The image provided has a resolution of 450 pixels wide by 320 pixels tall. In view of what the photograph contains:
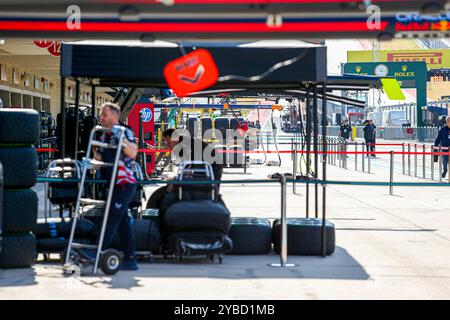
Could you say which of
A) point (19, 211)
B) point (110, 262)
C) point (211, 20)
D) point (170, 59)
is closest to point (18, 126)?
point (19, 211)

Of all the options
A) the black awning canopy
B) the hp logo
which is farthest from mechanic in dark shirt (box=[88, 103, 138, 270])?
the hp logo

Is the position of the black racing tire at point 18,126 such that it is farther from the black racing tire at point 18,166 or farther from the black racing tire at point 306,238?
the black racing tire at point 306,238

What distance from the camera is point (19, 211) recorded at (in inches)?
381

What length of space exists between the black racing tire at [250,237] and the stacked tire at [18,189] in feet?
8.51

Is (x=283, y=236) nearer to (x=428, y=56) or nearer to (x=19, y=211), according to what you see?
(x=19, y=211)

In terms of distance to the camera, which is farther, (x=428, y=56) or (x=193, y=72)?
(x=428, y=56)

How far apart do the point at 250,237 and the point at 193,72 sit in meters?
2.66

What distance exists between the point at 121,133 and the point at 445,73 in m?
58.4

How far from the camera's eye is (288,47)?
10773 millimetres

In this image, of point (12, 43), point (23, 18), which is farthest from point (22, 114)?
point (12, 43)

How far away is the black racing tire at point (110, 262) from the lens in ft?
30.7
